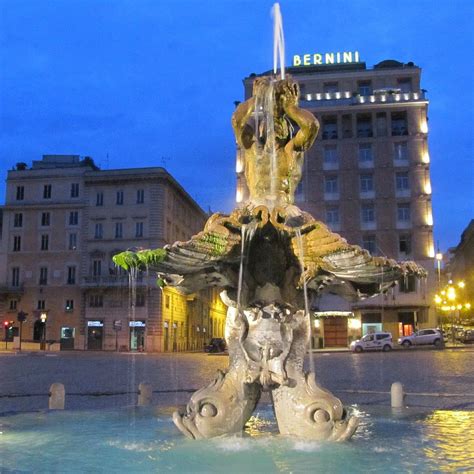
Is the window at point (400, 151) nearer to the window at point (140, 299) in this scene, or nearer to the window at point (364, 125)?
the window at point (364, 125)

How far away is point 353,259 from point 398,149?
45.1 metres

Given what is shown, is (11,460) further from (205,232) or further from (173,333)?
(173,333)

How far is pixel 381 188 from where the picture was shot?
4909 cm

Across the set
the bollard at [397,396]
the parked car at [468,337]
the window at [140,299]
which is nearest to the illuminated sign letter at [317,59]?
the window at [140,299]

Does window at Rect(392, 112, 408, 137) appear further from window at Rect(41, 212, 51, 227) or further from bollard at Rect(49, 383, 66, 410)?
bollard at Rect(49, 383, 66, 410)

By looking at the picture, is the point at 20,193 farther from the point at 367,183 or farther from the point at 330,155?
the point at 367,183

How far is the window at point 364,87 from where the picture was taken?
53.8 metres

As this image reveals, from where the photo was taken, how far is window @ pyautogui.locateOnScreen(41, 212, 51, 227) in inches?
2212

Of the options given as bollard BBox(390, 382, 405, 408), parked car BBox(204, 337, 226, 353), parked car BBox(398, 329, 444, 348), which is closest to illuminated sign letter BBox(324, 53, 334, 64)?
parked car BBox(398, 329, 444, 348)

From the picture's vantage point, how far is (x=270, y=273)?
7.18 meters

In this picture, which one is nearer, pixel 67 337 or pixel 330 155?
pixel 330 155

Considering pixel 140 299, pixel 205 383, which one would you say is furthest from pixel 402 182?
pixel 205 383

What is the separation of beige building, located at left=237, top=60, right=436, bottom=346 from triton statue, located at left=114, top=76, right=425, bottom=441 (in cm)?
3878

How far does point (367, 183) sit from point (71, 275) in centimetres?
2654
